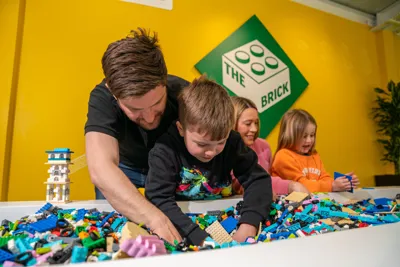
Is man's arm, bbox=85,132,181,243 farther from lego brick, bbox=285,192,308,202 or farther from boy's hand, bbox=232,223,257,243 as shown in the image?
lego brick, bbox=285,192,308,202

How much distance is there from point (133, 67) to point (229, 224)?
56cm

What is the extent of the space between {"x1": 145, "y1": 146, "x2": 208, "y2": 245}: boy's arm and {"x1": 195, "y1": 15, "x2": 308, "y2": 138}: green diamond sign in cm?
173

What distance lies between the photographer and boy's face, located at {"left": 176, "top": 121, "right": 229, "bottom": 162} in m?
0.84

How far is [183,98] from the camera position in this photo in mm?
940

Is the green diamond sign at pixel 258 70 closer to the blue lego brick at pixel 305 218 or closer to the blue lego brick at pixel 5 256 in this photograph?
the blue lego brick at pixel 305 218

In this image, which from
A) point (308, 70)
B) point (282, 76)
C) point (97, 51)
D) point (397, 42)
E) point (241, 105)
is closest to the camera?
point (241, 105)

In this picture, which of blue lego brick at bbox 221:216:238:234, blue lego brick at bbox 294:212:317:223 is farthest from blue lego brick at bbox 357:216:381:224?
blue lego brick at bbox 221:216:238:234

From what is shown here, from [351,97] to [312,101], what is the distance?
0.70m

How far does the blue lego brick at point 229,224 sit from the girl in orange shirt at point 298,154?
2.75 ft

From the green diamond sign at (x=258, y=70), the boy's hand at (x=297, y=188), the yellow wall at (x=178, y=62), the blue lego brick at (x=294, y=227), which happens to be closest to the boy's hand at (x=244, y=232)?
the blue lego brick at (x=294, y=227)

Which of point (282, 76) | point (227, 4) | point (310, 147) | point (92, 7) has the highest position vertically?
point (227, 4)

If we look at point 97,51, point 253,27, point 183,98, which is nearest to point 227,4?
point 253,27

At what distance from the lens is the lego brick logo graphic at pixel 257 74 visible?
8.78 feet

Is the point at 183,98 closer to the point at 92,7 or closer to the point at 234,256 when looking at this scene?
the point at 234,256
